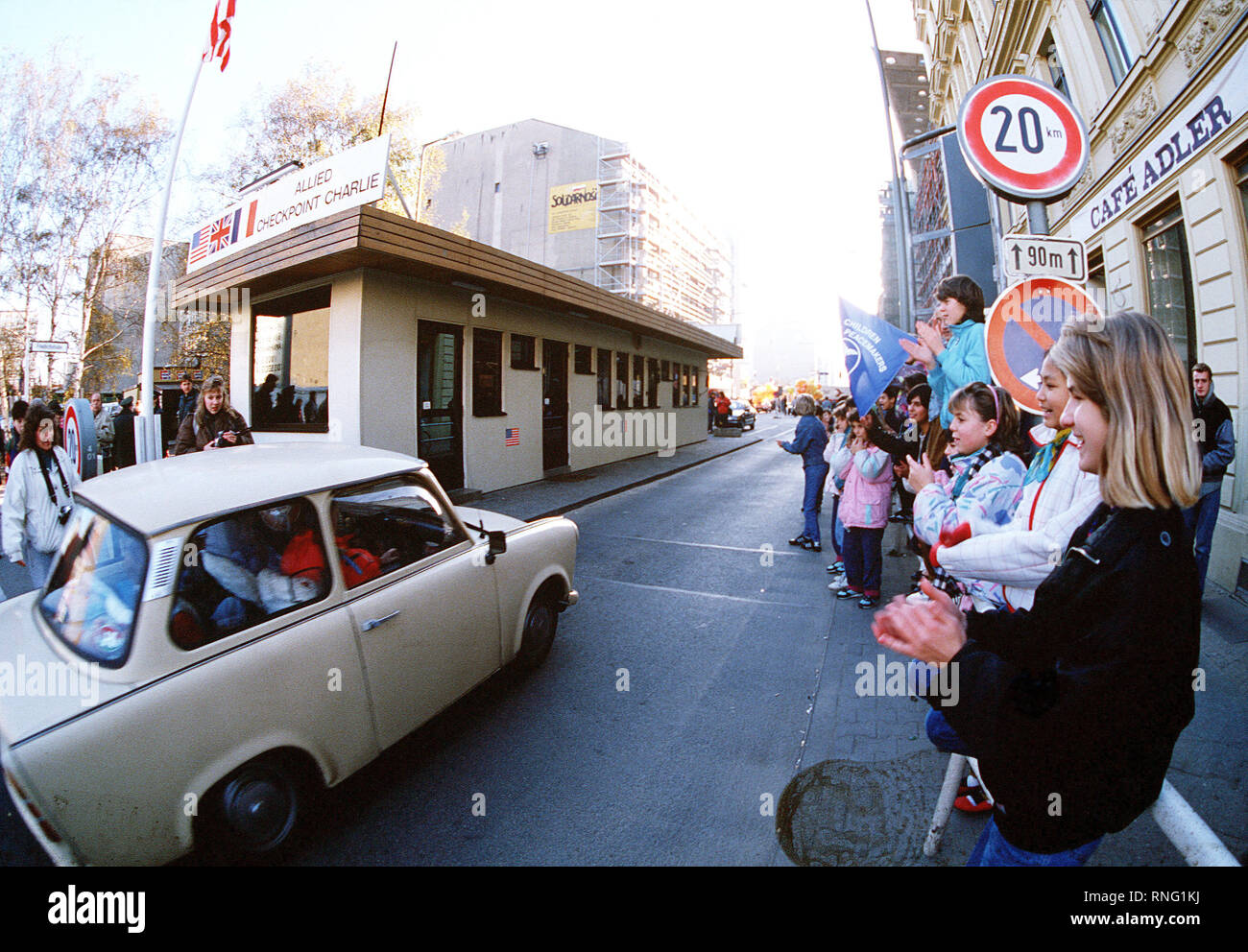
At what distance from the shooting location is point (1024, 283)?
3.14 meters

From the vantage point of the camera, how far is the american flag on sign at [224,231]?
10000mm

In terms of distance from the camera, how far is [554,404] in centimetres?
1393

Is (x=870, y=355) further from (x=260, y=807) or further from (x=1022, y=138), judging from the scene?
(x=260, y=807)

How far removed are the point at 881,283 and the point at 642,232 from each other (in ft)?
65.9

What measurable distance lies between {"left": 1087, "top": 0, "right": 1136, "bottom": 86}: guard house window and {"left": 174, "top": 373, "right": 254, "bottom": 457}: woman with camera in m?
11.6

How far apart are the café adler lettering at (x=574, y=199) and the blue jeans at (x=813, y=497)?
4416 cm

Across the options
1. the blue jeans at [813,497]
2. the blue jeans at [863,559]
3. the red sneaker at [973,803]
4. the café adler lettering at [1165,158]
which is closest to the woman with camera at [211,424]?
the blue jeans at [863,559]

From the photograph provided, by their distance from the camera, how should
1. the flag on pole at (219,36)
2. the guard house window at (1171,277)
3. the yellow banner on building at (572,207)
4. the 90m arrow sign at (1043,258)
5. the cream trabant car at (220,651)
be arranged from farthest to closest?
1. the yellow banner on building at (572,207)
2. the flag on pole at (219,36)
3. the guard house window at (1171,277)
4. the 90m arrow sign at (1043,258)
5. the cream trabant car at (220,651)

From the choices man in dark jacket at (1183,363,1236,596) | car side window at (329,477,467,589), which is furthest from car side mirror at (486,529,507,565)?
man in dark jacket at (1183,363,1236,596)

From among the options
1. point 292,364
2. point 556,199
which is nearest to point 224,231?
point 292,364

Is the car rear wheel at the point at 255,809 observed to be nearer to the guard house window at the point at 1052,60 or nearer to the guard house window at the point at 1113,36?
the guard house window at the point at 1113,36

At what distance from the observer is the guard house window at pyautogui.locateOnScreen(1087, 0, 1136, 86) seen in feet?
25.6

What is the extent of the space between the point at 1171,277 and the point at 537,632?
876 cm

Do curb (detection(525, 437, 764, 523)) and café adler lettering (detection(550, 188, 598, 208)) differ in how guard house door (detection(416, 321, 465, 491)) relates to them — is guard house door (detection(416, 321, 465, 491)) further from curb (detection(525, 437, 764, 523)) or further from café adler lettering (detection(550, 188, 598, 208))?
café adler lettering (detection(550, 188, 598, 208))
